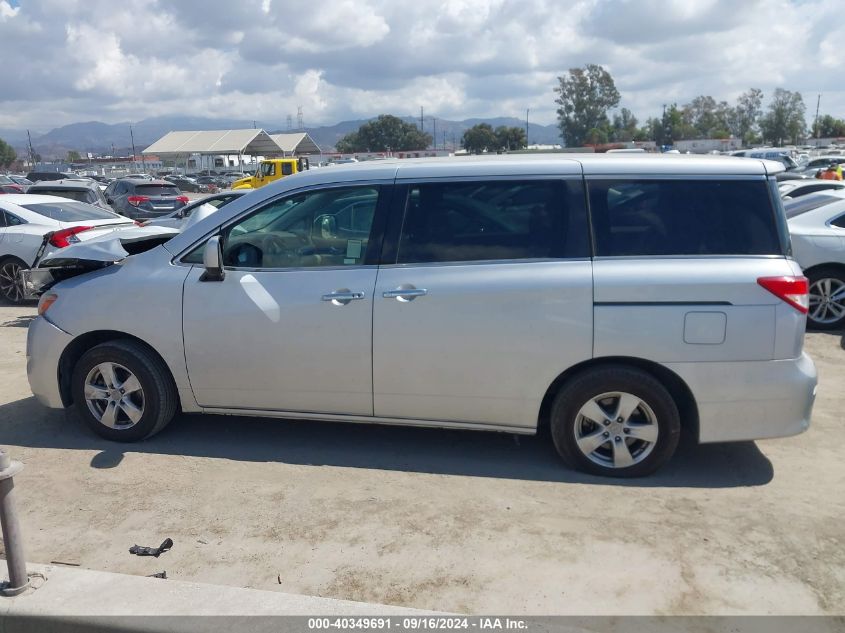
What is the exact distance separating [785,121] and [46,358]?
11311cm

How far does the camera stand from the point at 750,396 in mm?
4180

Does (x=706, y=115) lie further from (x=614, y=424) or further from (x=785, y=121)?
(x=614, y=424)

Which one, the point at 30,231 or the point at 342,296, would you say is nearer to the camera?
the point at 342,296

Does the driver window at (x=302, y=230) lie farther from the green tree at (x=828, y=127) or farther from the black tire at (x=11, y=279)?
the green tree at (x=828, y=127)

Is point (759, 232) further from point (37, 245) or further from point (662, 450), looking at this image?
point (37, 245)

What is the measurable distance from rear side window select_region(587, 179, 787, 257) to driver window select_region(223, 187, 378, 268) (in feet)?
4.68

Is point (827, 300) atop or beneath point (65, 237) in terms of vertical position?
→ beneath

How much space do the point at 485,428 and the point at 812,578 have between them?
1.88 meters

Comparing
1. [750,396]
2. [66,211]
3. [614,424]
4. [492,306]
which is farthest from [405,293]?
[66,211]

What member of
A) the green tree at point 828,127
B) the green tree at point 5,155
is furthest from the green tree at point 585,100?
the green tree at point 5,155

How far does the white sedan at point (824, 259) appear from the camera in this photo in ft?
26.3

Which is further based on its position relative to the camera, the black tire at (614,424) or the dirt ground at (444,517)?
→ the black tire at (614,424)

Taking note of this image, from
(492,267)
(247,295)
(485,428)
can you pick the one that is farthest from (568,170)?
(247,295)

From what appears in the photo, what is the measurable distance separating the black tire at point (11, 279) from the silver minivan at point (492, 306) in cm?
630
